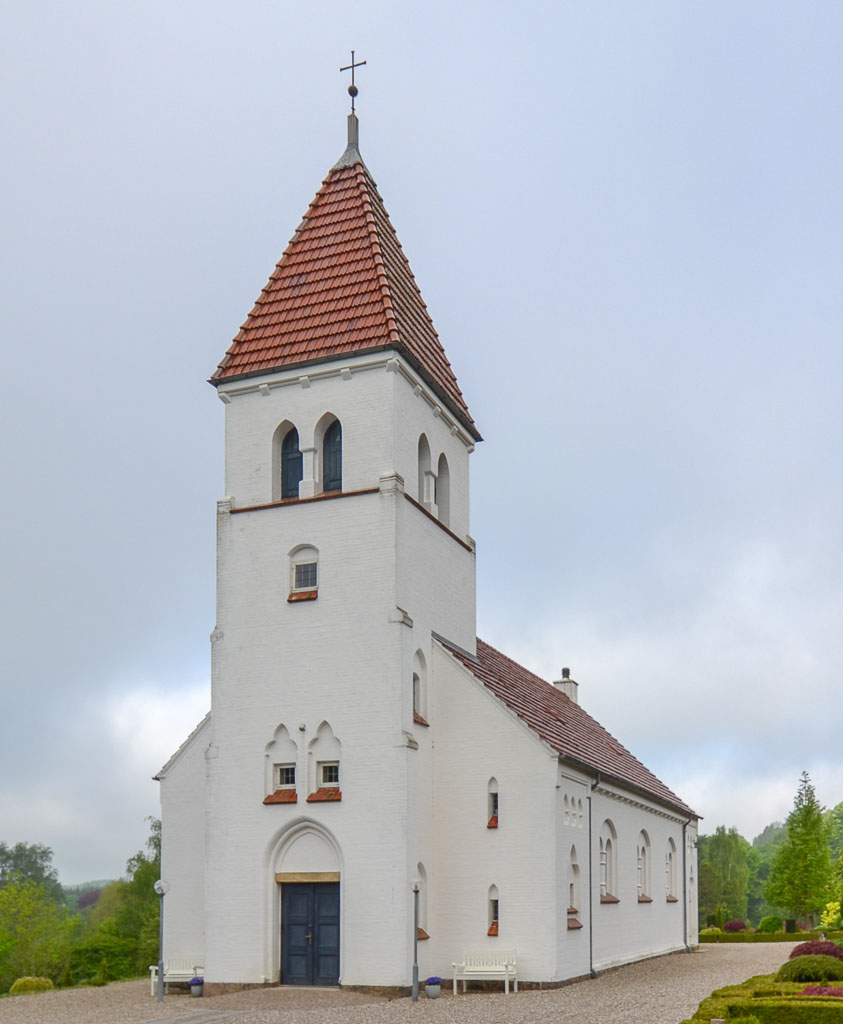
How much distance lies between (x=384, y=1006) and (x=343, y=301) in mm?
16926

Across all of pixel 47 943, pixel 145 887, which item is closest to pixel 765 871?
pixel 145 887

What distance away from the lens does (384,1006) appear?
23984mm

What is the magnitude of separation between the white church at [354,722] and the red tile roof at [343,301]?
8 centimetres

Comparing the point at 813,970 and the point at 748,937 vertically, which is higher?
the point at 813,970

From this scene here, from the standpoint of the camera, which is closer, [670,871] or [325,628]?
[325,628]

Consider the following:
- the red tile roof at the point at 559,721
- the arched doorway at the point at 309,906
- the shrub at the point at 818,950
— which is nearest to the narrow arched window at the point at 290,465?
the red tile roof at the point at 559,721

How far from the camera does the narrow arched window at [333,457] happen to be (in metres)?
29.9

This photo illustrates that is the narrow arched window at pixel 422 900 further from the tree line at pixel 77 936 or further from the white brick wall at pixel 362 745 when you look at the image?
the tree line at pixel 77 936

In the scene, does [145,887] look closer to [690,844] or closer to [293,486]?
[690,844]

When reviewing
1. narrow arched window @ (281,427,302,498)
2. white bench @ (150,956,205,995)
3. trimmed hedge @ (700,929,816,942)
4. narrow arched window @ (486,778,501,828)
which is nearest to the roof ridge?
narrow arched window @ (281,427,302,498)

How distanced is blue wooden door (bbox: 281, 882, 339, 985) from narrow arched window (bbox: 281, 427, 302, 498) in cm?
959

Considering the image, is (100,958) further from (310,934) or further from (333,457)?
(333,457)

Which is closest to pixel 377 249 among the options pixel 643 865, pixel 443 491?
pixel 443 491

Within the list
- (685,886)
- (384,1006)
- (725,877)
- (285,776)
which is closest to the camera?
(384,1006)
